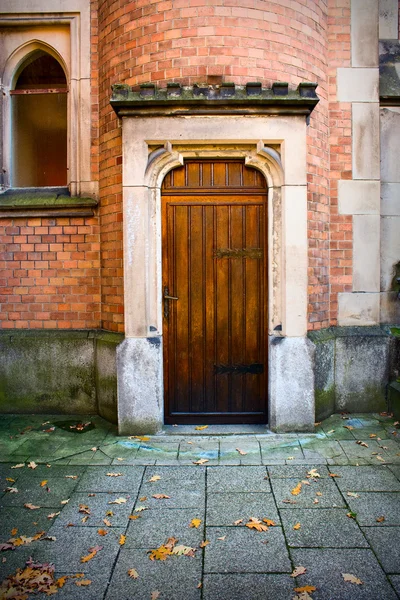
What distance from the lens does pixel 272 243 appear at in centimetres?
490

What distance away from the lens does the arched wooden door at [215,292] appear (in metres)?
4.95

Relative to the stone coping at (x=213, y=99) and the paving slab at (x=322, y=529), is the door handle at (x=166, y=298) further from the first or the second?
the paving slab at (x=322, y=529)

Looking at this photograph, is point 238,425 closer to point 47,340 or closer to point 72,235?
point 47,340

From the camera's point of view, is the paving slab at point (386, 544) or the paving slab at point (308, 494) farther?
the paving slab at point (308, 494)

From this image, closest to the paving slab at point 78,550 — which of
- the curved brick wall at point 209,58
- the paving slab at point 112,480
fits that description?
the paving slab at point 112,480

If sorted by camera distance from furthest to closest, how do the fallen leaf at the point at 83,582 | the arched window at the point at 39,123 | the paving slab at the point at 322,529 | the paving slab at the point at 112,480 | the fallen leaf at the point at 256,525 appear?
Result: the arched window at the point at 39,123 < the paving slab at the point at 112,480 < the fallen leaf at the point at 256,525 < the paving slab at the point at 322,529 < the fallen leaf at the point at 83,582

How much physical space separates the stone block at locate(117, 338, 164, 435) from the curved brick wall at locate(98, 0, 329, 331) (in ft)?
1.32

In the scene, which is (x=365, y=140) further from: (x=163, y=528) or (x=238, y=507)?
(x=163, y=528)

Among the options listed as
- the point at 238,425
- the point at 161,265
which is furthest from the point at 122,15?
the point at 238,425

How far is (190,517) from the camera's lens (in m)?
3.24

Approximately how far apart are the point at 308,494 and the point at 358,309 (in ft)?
8.46

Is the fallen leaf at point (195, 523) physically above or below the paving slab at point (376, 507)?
below

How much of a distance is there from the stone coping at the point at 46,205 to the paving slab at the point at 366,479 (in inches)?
143

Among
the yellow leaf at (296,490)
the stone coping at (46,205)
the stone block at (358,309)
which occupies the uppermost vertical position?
the stone coping at (46,205)
